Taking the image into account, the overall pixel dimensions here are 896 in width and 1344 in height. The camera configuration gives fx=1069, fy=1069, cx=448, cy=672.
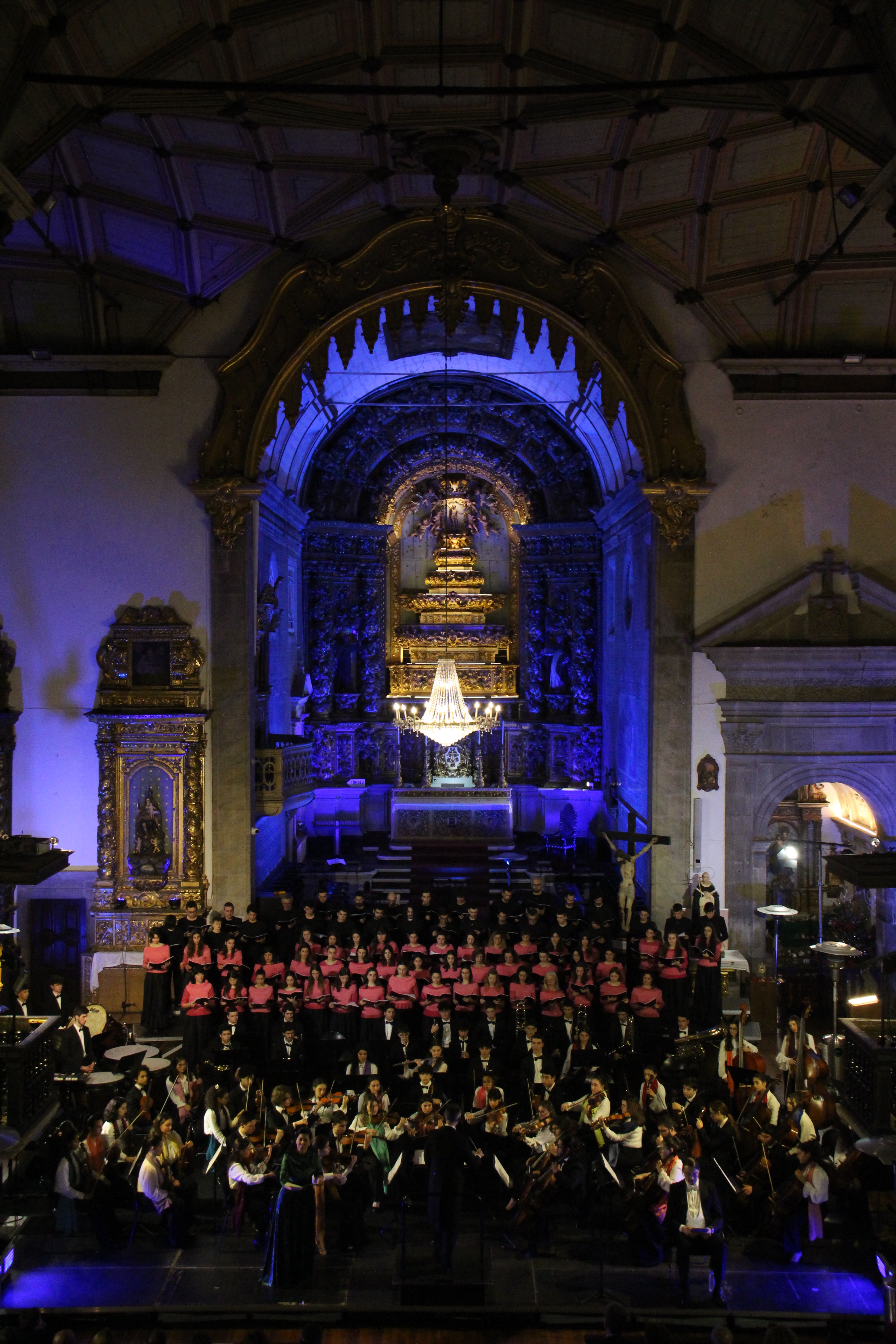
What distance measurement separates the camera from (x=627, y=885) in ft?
49.5

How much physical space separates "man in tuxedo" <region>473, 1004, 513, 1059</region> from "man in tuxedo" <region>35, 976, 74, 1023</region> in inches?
168

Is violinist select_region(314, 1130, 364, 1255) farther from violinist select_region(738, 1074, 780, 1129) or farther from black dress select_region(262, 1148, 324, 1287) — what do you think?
violinist select_region(738, 1074, 780, 1129)

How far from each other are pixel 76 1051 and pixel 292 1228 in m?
3.48

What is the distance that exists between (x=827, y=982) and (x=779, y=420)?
8.04m

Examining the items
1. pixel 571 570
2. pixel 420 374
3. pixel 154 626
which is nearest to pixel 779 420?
pixel 571 570

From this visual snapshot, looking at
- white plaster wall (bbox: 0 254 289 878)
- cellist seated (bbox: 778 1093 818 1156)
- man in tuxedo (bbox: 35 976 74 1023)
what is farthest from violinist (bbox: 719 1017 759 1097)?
white plaster wall (bbox: 0 254 289 878)

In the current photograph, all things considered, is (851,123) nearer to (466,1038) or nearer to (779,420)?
(779,420)

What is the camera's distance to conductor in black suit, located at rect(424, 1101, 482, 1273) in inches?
343

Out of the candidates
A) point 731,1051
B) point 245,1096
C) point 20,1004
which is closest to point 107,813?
point 20,1004

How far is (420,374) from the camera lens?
21.4 meters

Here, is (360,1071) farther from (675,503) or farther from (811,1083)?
(675,503)

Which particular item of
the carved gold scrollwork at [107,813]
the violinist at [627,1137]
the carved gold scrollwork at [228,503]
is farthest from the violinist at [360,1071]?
the carved gold scrollwork at [228,503]

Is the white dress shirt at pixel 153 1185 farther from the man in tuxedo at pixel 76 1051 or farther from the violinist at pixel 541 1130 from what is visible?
the violinist at pixel 541 1130

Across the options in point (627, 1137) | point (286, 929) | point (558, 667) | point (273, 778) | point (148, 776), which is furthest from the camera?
point (558, 667)
